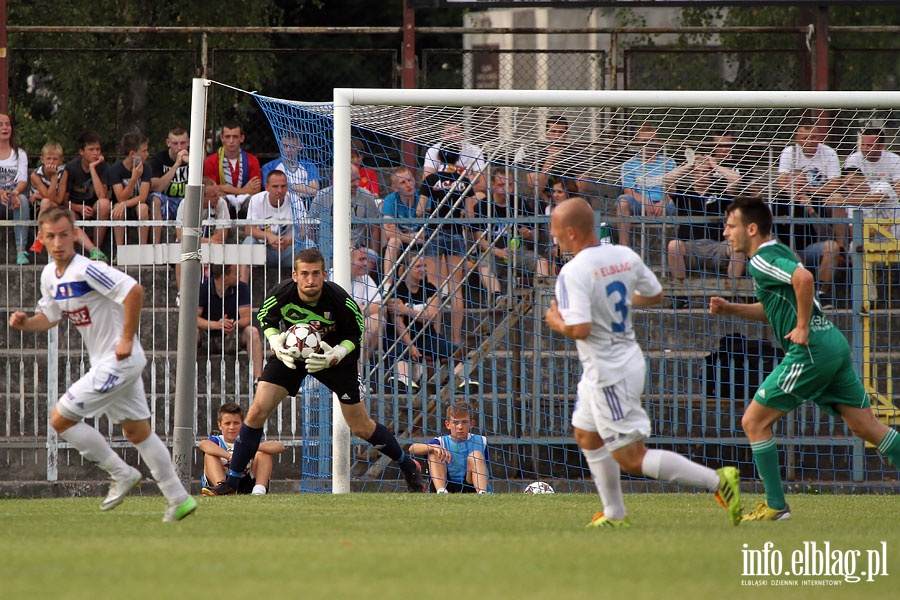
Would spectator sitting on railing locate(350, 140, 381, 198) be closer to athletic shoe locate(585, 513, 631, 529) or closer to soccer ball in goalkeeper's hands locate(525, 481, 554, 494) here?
soccer ball in goalkeeper's hands locate(525, 481, 554, 494)

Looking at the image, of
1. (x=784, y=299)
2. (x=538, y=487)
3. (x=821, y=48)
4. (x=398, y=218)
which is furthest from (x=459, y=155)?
(x=784, y=299)

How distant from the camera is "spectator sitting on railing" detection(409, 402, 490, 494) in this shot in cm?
1063

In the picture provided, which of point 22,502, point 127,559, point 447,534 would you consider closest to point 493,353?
point 22,502

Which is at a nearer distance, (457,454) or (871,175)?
(457,454)

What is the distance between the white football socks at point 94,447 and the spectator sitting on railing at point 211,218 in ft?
15.3

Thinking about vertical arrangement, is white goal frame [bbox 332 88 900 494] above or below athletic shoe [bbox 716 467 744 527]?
above

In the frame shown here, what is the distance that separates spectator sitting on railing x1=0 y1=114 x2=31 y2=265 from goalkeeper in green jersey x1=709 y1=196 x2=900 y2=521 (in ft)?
26.8

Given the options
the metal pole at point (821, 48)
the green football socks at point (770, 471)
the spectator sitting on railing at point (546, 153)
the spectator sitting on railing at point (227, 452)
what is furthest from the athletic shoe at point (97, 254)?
the metal pole at point (821, 48)

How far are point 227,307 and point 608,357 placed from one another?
6493 mm

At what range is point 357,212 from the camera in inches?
475

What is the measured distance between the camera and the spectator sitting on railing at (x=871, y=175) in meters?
11.2

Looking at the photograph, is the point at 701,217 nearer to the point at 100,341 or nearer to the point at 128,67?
→ the point at 100,341

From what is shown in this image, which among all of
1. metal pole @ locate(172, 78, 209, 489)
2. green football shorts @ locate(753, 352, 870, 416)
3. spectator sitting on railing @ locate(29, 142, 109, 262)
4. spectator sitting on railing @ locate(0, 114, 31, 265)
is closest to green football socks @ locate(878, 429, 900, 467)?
green football shorts @ locate(753, 352, 870, 416)

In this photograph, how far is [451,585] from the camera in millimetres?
4641
